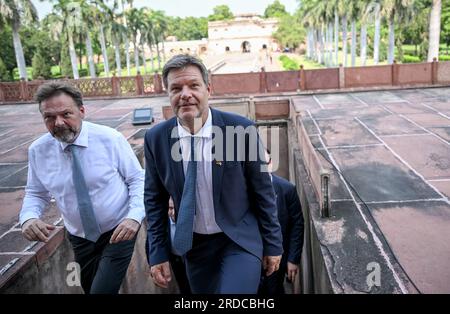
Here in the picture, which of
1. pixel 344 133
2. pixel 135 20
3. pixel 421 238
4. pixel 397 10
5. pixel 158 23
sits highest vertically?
pixel 158 23

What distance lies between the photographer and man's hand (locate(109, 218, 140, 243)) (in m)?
2.72

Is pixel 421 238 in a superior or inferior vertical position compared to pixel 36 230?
inferior

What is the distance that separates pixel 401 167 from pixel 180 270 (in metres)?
4.62

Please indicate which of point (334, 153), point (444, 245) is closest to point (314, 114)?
point (334, 153)

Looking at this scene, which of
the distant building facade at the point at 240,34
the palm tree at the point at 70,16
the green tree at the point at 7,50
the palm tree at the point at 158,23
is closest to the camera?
the palm tree at the point at 70,16

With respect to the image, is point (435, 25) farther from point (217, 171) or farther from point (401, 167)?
point (217, 171)

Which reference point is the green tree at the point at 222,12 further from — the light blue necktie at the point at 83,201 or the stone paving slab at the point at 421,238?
the light blue necktie at the point at 83,201

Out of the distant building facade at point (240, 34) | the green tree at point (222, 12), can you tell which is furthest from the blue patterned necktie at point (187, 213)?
the green tree at point (222, 12)

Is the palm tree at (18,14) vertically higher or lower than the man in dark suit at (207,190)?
higher

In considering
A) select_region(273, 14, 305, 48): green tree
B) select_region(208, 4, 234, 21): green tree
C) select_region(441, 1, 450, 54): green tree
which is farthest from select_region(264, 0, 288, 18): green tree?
select_region(441, 1, 450, 54): green tree

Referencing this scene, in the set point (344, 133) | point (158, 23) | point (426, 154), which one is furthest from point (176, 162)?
point (158, 23)

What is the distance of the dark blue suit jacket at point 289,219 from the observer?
11.9 ft

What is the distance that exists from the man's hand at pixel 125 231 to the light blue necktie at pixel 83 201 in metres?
0.19

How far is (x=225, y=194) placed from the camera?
7.66 feet
